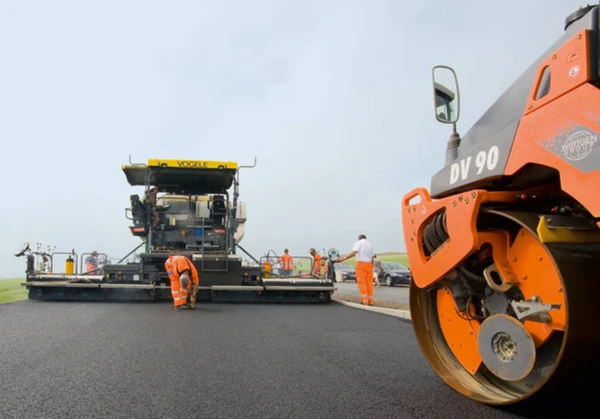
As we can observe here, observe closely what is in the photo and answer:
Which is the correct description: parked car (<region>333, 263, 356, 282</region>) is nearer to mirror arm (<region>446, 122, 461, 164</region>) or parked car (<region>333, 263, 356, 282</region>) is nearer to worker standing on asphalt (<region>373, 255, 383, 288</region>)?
worker standing on asphalt (<region>373, 255, 383, 288</region>)

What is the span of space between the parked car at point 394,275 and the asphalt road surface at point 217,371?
45.5ft

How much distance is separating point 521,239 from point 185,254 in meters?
8.42

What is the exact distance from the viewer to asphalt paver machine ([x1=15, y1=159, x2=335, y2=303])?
984cm

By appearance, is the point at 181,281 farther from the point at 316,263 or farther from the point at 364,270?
the point at 316,263

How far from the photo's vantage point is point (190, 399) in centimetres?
302

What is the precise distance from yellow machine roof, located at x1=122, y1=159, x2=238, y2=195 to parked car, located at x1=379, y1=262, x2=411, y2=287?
11.4 m

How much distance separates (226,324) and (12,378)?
10.7 feet

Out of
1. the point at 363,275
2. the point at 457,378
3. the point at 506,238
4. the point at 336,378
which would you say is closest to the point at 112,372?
the point at 336,378

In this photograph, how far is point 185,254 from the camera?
1017 cm

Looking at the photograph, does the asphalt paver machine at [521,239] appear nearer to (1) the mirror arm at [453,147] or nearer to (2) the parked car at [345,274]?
(1) the mirror arm at [453,147]

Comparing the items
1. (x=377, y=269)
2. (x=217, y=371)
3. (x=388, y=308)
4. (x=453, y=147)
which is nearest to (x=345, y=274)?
(x=377, y=269)

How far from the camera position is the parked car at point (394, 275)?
66.3ft

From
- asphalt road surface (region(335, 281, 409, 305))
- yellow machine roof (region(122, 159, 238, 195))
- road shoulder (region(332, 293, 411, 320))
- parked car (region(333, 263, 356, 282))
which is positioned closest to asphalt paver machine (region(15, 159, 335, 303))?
yellow machine roof (region(122, 159, 238, 195))

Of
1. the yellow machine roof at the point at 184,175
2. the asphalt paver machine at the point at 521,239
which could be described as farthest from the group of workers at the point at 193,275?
the asphalt paver machine at the point at 521,239
